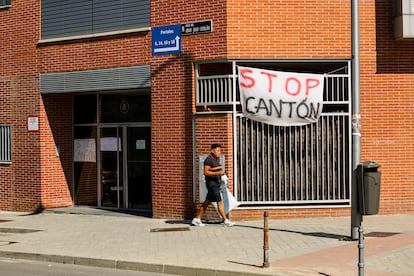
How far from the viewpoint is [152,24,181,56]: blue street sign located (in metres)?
16.7

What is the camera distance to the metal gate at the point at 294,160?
1596 cm

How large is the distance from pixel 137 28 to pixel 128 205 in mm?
5161

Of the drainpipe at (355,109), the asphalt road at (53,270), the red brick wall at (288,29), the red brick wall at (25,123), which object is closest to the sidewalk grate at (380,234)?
the drainpipe at (355,109)

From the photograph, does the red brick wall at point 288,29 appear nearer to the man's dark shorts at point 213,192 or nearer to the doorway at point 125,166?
the man's dark shorts at point 213,192

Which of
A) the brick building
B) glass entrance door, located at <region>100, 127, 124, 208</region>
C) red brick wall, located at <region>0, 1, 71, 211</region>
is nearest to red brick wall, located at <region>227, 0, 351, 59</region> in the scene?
the brick building

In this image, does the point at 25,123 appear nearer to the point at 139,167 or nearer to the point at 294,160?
the point at 139,167

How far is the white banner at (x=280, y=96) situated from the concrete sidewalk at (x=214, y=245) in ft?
8.05

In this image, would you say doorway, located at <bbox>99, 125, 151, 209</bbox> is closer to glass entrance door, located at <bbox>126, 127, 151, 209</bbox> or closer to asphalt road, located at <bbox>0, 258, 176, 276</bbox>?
glass entrance door, located at <bbox>126, 127, 151, 209</bbox>

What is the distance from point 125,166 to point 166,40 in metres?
4.27

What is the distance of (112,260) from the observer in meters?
11.4

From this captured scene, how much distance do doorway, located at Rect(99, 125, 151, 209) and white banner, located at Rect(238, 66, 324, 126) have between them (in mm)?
4022

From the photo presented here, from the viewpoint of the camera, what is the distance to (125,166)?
19.2m

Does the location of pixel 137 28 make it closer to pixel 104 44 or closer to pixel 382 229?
pixel 104 44

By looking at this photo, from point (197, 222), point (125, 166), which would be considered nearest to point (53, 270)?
point (197, 222)
